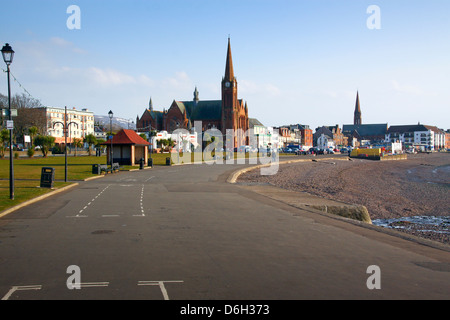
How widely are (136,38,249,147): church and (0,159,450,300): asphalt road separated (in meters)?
115

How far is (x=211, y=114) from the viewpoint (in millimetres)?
141500

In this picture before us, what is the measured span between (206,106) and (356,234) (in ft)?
439

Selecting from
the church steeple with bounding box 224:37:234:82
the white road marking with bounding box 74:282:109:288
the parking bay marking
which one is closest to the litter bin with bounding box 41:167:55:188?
the parking bay marking

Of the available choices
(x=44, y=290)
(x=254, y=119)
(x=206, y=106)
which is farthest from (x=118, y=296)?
(x=254, y=119)

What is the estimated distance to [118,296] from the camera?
6430mm

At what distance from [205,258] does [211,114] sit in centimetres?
13396

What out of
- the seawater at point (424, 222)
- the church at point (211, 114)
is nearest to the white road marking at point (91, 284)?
the seawater at point (424, 222)

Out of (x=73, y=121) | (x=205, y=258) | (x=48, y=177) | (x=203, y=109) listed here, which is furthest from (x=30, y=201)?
(x=73, y=121)

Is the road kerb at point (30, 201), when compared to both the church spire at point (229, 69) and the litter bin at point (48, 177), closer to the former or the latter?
the litter bin at point (48, 177)

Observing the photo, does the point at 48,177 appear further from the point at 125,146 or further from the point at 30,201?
the point at 125,146

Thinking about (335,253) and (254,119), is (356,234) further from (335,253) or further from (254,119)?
(254,119)

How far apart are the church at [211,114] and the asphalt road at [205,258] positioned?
378 feet

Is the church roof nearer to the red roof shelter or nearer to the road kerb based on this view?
the red roof shelter

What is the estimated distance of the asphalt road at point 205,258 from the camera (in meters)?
6.81
